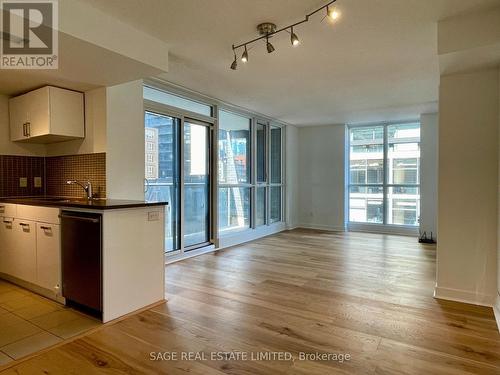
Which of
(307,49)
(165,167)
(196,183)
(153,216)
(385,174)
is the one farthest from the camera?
(385,174)

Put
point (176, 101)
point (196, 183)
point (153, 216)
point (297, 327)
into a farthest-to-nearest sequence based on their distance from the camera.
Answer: point (196, 183) → point (176, 101) → point (153, 216) → point (297, 327)

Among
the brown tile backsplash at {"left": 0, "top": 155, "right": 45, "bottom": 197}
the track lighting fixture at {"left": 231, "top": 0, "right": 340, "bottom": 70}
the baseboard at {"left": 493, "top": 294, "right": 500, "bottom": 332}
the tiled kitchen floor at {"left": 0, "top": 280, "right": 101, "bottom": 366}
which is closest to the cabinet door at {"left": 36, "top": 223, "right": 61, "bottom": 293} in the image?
the tiled kitchen floor at {"left": 0, "top": 280, "right": 101, "bottom": 366}

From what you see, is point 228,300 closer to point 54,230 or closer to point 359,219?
point 54,230

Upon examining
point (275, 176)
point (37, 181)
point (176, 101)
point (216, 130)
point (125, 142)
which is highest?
point (176, 101)

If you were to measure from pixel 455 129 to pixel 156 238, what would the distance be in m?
3.00

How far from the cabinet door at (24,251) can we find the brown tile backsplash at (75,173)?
0.65 meters

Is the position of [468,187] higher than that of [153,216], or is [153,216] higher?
[468,187]

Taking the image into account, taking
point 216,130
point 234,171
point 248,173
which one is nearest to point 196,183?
point 216,130

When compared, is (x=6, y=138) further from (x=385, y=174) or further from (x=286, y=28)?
(x=385, y=174)

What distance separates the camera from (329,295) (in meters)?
3.14

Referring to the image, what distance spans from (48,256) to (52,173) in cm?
155

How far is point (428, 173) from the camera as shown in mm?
6250

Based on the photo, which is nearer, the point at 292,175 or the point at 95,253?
the point at 95,253

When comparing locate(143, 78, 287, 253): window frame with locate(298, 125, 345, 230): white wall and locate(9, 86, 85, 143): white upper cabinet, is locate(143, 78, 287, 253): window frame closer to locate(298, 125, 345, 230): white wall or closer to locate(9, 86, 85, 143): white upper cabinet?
locate(298, 125, 345, 230): white wall
